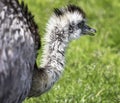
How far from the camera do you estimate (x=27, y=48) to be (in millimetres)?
7320

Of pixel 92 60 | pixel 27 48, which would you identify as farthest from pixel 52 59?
pixel 92 60

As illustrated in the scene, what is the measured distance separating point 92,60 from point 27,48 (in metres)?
2.89

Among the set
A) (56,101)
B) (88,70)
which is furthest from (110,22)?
(56,101)

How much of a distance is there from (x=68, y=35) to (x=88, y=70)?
126 centimetres

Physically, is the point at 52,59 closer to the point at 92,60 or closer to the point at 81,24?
the point at 81,24

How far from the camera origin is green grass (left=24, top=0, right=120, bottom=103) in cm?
889

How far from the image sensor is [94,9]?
1223 cm

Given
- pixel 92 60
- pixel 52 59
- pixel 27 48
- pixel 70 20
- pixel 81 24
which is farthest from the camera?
pixel 92 60

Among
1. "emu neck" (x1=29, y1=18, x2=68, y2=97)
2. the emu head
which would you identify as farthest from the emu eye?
"emu neck" (x1=29, y1=18, x2=68, y2=97)

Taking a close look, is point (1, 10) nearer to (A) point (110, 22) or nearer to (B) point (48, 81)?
(B) point (48, 81)

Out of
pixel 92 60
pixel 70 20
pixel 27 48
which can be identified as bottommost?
pixel 27 48

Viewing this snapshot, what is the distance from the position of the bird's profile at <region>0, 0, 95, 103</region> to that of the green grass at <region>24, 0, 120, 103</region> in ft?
2.17

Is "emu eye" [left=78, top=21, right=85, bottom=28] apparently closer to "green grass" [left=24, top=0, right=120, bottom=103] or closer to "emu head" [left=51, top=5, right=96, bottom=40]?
"emu head" [left=51, top=5, right=96, bottom=40]

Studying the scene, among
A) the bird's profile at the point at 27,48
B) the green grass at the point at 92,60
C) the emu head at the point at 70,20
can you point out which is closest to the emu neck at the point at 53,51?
the bird's profile at the point at 27,48
